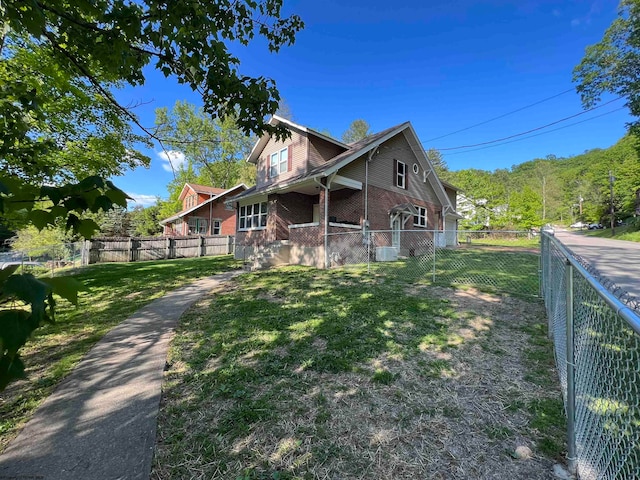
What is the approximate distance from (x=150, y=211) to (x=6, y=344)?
154 feet

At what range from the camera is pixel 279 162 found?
15242 mm

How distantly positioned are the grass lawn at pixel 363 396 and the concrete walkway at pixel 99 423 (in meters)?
0.20

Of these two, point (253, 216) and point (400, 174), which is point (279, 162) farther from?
point (400, 174)

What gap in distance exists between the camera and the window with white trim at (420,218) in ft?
56.8

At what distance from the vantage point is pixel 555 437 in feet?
8.00

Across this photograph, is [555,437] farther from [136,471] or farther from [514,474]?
[136,471]

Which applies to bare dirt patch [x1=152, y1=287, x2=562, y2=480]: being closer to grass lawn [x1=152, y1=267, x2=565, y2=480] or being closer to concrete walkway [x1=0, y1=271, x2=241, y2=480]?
grass lawn [x1=152, y1=267, x2=565, y2=480]

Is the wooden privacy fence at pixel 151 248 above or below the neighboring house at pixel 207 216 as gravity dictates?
below

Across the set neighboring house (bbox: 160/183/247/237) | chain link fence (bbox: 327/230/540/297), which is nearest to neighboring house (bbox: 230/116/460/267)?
chain link fence (bbox: 327/230/540/297)

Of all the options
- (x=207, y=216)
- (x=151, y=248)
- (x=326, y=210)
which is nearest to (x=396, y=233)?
(x=326, y=210)

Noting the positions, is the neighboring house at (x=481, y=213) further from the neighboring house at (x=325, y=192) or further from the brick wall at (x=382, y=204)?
the brick wall at (x=382, y=204)

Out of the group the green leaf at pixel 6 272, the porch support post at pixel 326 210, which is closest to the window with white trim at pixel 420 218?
the porch support post at pixel 326 210

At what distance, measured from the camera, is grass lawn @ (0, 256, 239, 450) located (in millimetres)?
3080

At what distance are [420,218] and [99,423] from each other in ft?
56.9
